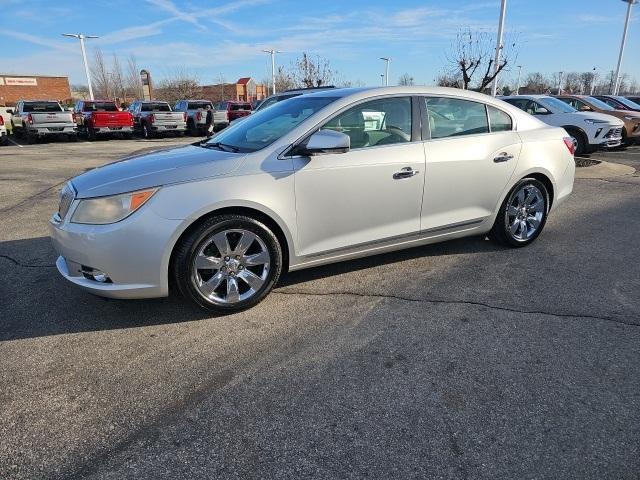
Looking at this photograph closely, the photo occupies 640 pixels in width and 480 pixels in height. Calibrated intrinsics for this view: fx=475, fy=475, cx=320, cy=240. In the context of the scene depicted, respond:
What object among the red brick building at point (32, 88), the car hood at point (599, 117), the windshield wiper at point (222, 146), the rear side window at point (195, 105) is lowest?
the car hood at point (599, 117)

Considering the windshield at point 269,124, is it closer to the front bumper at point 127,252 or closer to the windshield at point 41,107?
the front bumper at point 127,252

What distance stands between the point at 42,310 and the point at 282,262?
6.16 ft

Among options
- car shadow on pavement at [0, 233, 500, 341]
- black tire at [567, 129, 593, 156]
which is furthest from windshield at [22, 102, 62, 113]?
A: black tire at [567, 129, 593, 156]

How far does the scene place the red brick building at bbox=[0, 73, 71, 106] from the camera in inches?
2376

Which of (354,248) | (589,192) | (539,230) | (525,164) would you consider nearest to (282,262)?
(354,248)

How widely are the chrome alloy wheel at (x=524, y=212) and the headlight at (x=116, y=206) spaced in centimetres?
350

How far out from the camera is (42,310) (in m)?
3.66

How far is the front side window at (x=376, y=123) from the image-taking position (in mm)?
3871

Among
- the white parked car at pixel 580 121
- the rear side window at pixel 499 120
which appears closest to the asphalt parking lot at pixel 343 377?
the rear side window at pixel 499 120

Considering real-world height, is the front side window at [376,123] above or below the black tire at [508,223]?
above

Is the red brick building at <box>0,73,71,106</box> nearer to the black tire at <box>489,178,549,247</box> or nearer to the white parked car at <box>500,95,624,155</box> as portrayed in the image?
the white parked car at <box>500,95,624,155</box>

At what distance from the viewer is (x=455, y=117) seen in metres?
4.42

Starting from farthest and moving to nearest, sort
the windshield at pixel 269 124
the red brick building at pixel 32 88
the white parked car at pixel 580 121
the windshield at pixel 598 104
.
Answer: the red brick building at pixel 32 88 < the windshield at pixel 598 104 < the white parked car at pixel 580 121 < the windshield at pixel 269 124

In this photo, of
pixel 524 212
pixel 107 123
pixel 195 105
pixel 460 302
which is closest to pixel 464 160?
pixel 524 212
